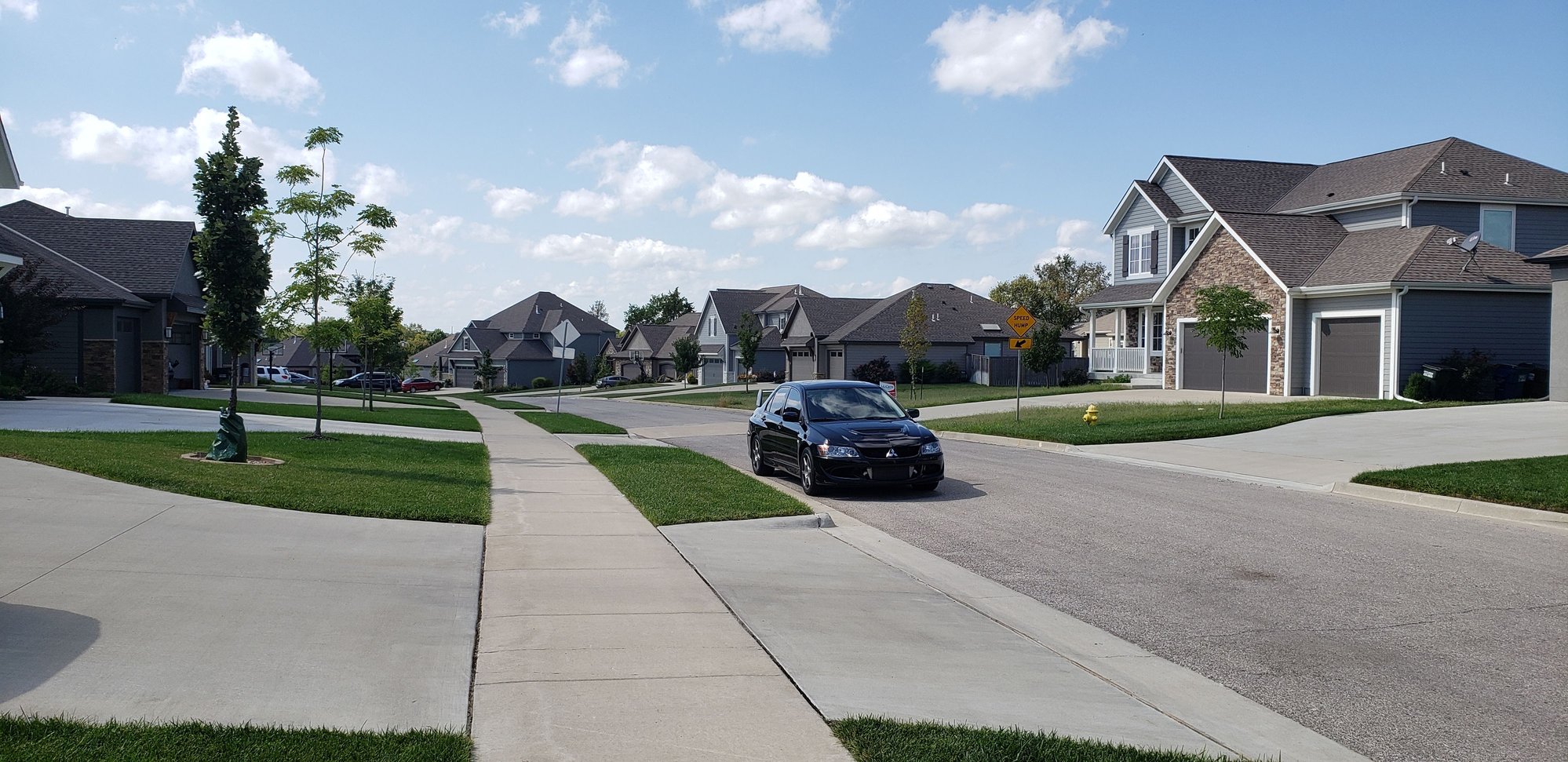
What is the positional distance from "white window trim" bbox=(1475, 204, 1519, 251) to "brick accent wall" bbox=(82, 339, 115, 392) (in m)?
40.8

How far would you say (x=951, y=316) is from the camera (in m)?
60.6

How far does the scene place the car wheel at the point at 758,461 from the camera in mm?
16531

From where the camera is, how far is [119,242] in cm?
3456

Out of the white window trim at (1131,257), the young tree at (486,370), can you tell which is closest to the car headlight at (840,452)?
the white window trim at (1131,257)

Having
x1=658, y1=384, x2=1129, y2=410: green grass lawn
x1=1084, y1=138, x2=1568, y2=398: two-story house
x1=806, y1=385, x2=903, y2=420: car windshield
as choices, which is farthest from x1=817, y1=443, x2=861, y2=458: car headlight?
x1=658, y1=384, x2=1129, y2=410: green grass lawn

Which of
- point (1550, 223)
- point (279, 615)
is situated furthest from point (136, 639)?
point (1550, 223)

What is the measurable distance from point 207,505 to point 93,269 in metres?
28.7

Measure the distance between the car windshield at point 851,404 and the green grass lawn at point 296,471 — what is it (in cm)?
474

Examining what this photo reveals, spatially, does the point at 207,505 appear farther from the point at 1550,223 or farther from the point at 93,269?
the point at 1550,223

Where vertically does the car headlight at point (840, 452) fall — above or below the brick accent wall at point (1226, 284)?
below

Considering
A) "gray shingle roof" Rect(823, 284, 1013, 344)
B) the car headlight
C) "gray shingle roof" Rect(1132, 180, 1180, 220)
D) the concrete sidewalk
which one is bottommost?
the concrete sidewalk

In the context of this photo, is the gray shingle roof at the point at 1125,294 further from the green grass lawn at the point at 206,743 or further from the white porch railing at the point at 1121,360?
the green grass lawn at the point at 206,743

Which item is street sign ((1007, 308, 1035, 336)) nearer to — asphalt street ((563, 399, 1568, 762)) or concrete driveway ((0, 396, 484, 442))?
asphalt street ((563, 399, 1568, 762))

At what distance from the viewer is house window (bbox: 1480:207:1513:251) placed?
106 ft
